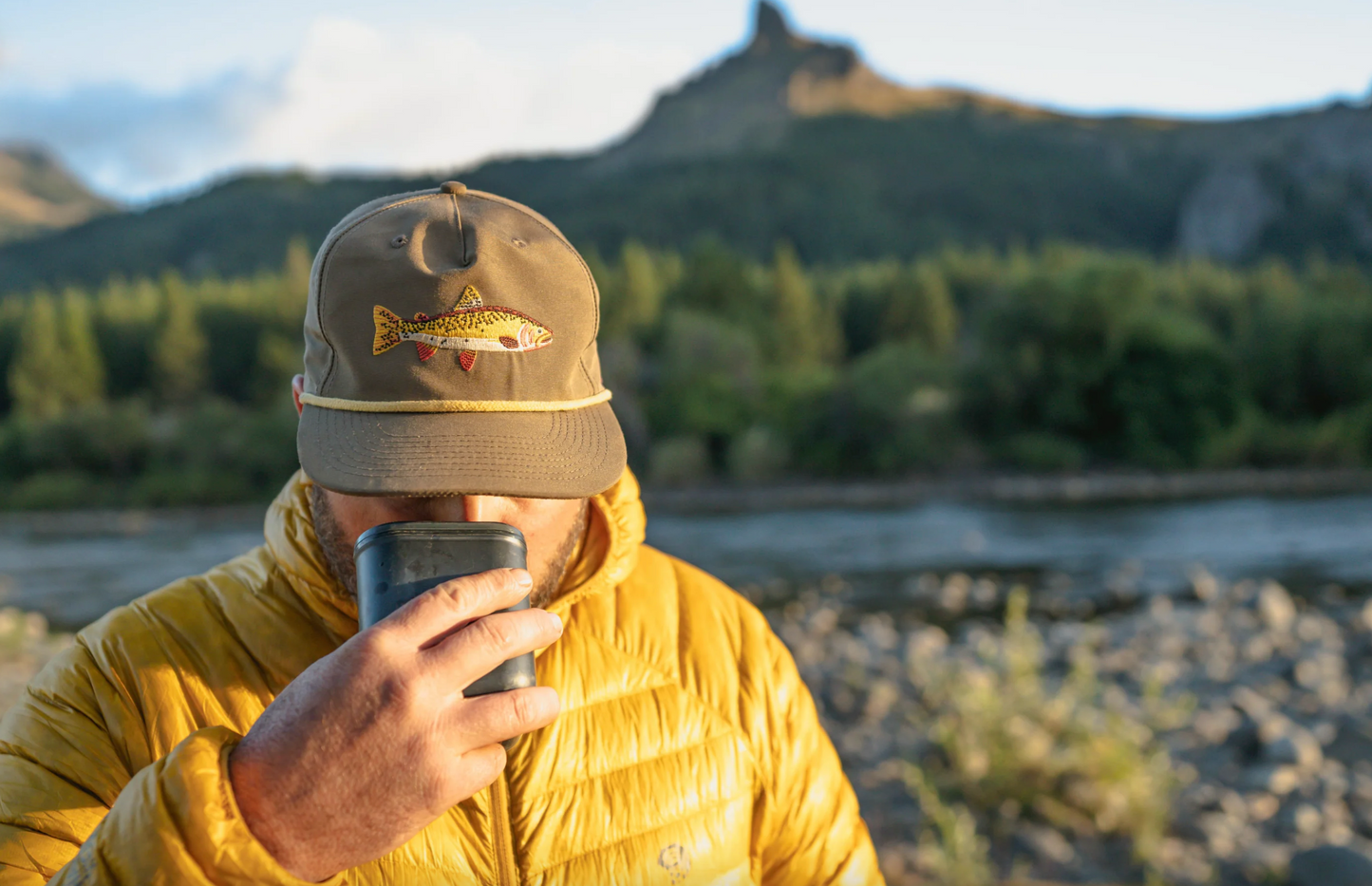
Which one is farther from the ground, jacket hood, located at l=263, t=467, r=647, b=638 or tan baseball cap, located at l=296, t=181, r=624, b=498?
tan baseball cap, located at l=296, t=181, r=624, b=498

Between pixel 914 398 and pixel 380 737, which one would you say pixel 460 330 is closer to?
pixel 380 737

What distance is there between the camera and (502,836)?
1052 millimetres

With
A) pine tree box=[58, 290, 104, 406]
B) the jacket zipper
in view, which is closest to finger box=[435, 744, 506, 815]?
Result: the jacket zipper

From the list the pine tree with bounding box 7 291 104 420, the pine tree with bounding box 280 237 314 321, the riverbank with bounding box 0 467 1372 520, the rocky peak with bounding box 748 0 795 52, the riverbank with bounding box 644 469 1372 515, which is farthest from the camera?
the rocky peak with bounding box 748 0 795 52

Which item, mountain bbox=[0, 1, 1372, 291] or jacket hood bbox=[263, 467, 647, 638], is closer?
jacket hood bbox=[263, 467, 647, 638]

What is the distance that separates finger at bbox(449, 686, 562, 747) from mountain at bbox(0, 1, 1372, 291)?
220 feet

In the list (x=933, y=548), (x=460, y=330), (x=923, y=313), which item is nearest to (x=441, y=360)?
(x=460, y=330)

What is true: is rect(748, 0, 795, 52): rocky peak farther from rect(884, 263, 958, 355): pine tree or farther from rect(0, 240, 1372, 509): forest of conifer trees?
rect(0, 240, 1372, 509): forest of conifer trees

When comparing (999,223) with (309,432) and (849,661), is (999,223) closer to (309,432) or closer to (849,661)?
(849,661)

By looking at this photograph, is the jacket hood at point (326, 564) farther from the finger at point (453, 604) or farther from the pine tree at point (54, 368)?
the pine tree at point (54, 368)

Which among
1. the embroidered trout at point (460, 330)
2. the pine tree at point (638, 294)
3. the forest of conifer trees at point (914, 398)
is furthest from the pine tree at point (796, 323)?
the embroidered trout at point (460, 330)

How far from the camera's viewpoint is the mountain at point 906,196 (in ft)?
235

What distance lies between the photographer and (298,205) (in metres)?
77.3

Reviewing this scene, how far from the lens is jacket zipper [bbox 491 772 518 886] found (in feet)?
3.42
